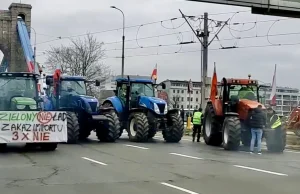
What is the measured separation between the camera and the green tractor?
1822 centimetres

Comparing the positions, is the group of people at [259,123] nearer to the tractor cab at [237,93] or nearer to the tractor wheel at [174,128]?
the tractor cab at [237,93]

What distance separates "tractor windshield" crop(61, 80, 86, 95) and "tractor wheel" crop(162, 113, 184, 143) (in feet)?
13.8

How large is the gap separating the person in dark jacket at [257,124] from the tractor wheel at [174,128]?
4689 mm

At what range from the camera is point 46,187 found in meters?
10.5

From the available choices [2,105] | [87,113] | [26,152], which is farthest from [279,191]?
[87,113]

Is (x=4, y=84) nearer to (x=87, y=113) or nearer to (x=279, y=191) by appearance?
(x=87, y=113)

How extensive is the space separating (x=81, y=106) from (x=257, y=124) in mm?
7891

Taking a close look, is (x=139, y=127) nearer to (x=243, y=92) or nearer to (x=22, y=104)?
(x=243, y=92)

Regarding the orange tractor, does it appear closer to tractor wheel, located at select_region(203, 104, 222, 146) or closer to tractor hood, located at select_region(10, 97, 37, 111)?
tractor wheel, located at select_region(203, 104, 222, 146)

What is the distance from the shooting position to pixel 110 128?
2230 cm

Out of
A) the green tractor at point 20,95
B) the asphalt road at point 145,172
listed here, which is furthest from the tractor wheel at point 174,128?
the green tractor at point 20,95

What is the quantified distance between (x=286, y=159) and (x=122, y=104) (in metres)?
9.79

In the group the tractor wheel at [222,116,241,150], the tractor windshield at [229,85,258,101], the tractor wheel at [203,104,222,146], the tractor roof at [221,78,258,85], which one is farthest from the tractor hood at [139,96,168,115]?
the tractor wheel at [222,116,241,150]

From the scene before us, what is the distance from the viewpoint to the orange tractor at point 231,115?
1952 centimetres
